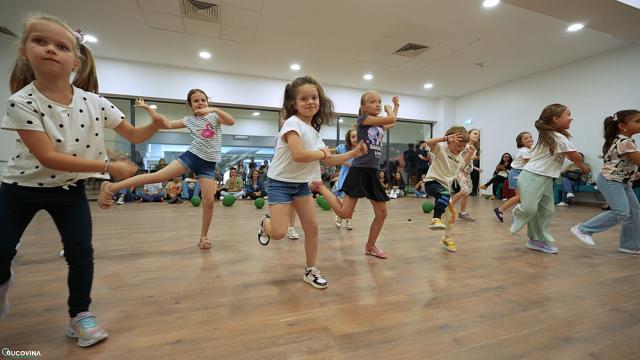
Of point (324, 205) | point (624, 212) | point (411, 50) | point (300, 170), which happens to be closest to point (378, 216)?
point (300, 170)

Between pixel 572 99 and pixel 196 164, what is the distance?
31.0 ft

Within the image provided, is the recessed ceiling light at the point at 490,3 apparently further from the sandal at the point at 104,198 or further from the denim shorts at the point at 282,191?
the sandal at the point at 104,198

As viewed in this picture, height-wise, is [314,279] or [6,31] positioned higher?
[6,31]

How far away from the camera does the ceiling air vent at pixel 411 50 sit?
260 inches

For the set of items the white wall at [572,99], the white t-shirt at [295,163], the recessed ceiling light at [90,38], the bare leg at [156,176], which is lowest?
the bare leg at [156,176]

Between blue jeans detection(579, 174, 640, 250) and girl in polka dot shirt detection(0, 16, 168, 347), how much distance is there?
155 inches

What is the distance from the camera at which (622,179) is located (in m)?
2.81

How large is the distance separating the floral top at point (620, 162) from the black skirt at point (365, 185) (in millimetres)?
2316

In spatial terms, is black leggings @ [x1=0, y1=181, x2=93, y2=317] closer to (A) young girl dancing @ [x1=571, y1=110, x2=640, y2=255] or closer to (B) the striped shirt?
(B) the striped shirt

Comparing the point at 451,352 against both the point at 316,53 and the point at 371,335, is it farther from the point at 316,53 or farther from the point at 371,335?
the point at 316,53

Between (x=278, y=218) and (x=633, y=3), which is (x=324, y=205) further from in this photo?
(x=633, y=3)

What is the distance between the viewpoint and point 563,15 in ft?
11.6

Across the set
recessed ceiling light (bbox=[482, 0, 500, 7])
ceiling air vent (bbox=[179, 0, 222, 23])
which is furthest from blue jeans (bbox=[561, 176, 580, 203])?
ceiling air vent (bbox=[179, 0, 222, 23])

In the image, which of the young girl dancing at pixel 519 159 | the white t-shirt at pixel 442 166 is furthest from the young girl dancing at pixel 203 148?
the young girl dancing at pixel 519 159
